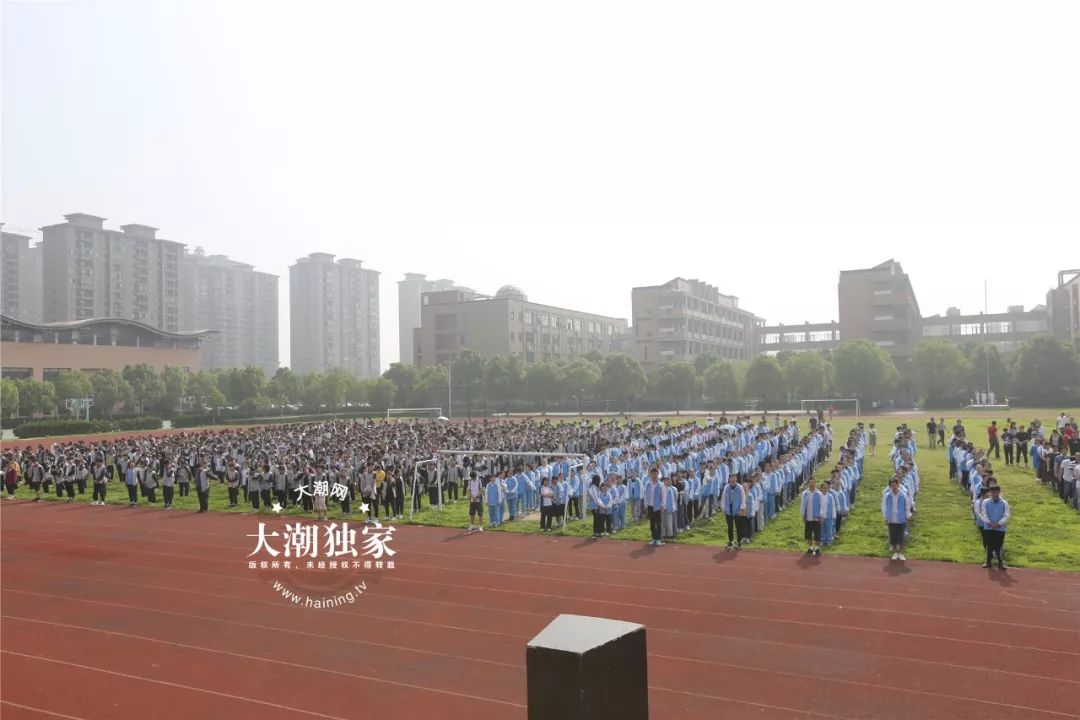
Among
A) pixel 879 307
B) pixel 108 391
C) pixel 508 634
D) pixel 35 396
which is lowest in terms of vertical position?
pixel 508 634

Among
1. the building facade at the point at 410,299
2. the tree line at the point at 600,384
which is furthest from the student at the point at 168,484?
the building facade at the point at 410,299

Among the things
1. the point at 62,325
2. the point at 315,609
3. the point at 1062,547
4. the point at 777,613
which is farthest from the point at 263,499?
the point at 62,325

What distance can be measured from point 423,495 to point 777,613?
1296cm

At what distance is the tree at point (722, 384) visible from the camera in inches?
2375

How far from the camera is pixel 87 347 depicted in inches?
2522

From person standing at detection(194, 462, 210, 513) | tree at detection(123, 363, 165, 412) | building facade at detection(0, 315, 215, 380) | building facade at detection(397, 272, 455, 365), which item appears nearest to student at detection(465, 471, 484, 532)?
person standing at detection(194, 462, 210, 513)

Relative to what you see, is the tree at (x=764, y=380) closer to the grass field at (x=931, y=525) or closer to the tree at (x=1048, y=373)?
the tree at (x=1048, y=373)

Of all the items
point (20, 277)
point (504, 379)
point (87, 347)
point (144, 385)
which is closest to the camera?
point (144, 385)

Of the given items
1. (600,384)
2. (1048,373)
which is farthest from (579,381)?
(1048,373)

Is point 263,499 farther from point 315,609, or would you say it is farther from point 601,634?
point 601,634

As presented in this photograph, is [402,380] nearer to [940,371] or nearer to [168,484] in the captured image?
[940,371]

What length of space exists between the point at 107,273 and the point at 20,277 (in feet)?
50.6

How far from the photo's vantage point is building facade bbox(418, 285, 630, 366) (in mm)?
81750

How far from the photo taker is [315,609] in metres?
9.64
